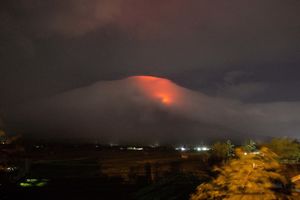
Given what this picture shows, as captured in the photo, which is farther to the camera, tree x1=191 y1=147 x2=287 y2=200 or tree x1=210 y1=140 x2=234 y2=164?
tree x1=210 y1=140 x2=234 y2=164

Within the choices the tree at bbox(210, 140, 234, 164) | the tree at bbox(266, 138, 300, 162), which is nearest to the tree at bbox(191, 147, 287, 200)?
the tree at bbox(266, 138, 300, 162)

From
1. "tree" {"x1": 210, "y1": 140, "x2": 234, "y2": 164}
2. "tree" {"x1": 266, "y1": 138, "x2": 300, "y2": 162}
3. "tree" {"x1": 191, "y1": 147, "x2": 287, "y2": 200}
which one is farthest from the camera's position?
"tree" {"x1": 210, "y1": 140, "x2": 234, "y2": 164}

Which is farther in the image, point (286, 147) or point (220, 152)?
point (220, 152)

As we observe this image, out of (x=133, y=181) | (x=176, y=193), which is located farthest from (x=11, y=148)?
(x=133, y=181)

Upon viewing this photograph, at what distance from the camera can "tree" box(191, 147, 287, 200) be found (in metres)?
6.41

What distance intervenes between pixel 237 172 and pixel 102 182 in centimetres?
2205

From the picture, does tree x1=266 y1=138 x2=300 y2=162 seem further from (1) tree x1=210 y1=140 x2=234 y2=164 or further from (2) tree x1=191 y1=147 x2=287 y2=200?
(2) tree x1=191 y1=147 x2=287 y2=200

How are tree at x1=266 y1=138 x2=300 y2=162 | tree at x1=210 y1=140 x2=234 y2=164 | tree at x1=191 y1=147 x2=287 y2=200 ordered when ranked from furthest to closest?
tree at x1=210 y1=140 x2=234 y2=164, tree at x1=266 y1=138 x2=300 y2=162, tree at x1=191 y1=147 x2=287 y2=200

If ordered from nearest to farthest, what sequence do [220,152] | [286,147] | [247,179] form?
[247,179] < [286,147] < [220,152]

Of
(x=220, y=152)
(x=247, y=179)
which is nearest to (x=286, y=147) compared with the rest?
(x=220, y=152)

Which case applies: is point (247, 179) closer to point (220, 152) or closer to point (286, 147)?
point (286, 147)

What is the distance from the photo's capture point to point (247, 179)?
21.6 feet

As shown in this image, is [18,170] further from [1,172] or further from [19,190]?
[19,190]

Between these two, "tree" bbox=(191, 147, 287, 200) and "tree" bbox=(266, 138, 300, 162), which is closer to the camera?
"tree" bbox=(191, 147, 287, 200)
